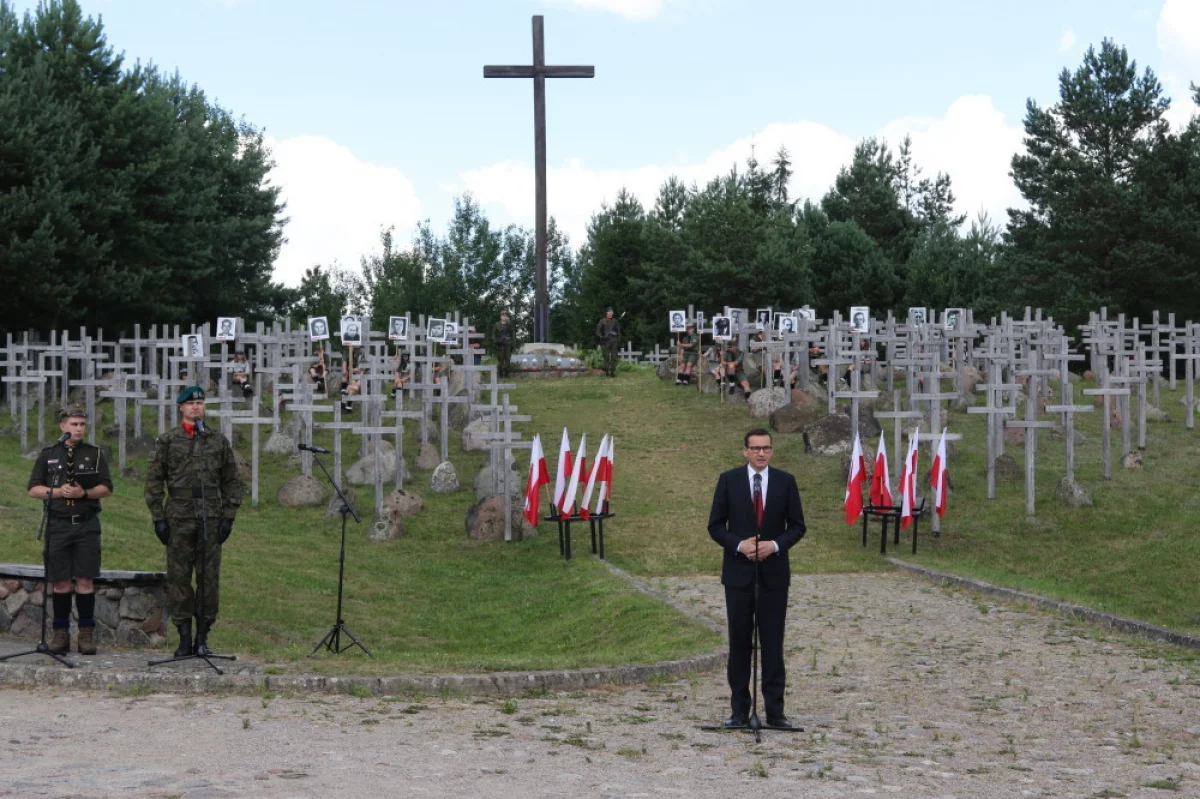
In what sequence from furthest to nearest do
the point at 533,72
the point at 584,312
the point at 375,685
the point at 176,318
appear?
1. the point at 584,312
2. the point at 176,318
3. the point at 533,72
4. the point at 375,685

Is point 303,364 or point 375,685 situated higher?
point 303,364

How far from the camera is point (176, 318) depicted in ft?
146

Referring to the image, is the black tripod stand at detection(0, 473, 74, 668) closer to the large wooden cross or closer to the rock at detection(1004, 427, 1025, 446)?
the rock at detection(1004, 427, 1025, 446)

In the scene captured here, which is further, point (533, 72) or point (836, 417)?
point (533, 72)

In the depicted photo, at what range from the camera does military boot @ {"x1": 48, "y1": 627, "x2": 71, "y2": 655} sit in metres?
11.6

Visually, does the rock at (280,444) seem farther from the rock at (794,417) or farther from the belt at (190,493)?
the belt at (190,493)

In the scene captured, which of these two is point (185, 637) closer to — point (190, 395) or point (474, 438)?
point (190, 395)

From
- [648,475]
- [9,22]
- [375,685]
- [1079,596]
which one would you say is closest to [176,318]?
[9,22]

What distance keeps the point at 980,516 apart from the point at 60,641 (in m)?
15.9

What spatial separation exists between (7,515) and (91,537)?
8.29 meters

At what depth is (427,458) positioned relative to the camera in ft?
92.9

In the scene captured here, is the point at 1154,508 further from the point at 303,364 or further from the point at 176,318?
the point at 176,318

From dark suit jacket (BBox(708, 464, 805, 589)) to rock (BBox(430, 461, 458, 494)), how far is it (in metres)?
17.0

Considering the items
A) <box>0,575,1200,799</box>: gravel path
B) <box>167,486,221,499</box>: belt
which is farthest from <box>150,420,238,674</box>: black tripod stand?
<box>0,575,1200,799</box>: gravel path
